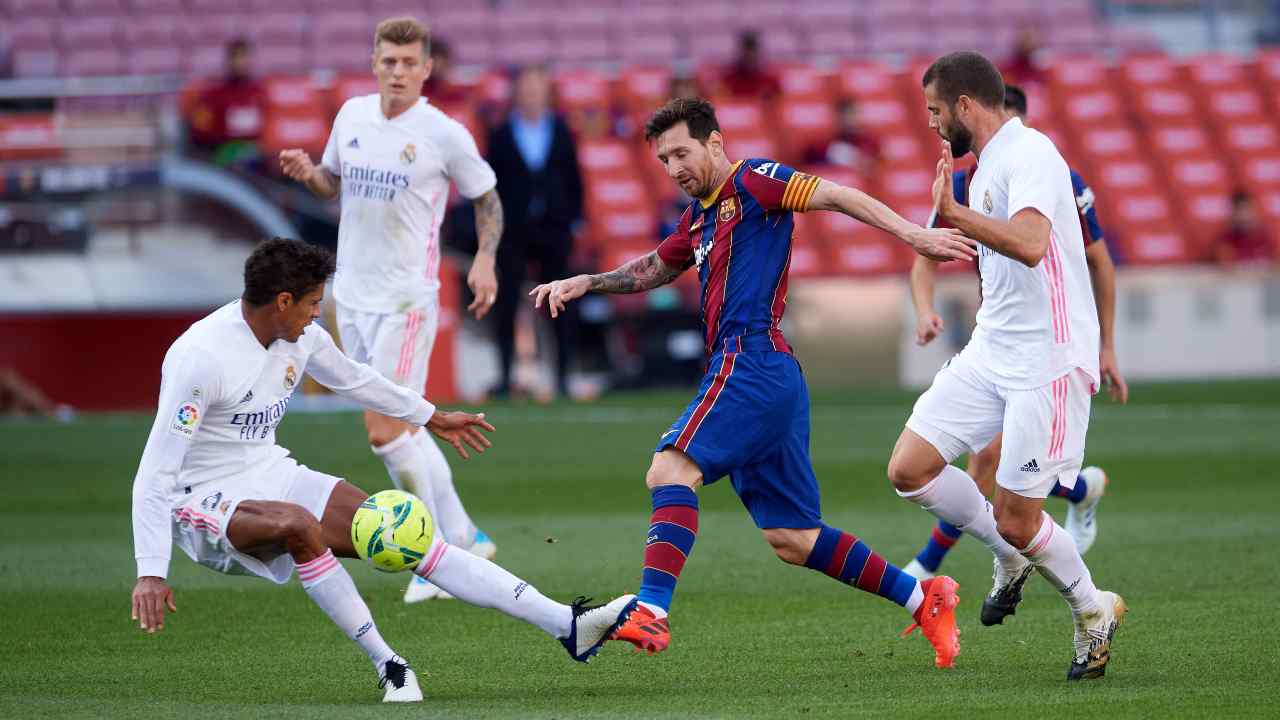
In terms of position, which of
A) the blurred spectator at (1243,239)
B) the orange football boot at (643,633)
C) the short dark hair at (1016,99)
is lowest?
the blurred spectator at (1243,239)

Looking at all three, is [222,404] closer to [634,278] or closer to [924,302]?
[634,278]

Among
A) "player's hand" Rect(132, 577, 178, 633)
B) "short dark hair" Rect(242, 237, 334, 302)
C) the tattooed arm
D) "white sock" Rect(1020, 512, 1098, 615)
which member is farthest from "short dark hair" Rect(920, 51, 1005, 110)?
"player's hand" Rect(132, 577, 178, 633)

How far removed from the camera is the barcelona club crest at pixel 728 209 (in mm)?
5902

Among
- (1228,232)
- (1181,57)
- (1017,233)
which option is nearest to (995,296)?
(1017,233)

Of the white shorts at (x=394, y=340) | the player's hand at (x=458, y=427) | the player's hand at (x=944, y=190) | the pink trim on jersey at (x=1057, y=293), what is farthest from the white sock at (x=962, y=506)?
the white shorts at (x=394, y=340)

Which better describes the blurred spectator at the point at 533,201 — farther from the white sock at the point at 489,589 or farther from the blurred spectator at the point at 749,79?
the white sock at the point at 489,589

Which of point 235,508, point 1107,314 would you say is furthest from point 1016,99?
point 235,508

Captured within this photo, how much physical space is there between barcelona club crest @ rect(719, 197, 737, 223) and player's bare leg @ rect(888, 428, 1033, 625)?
99 cm

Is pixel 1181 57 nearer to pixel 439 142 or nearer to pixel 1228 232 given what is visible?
pixel 1228 232

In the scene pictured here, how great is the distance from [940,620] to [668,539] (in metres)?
0.99

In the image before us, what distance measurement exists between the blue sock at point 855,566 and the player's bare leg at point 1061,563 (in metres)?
0.41

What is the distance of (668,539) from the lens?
574 cm

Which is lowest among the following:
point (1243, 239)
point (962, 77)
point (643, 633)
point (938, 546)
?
point (1243, 239)

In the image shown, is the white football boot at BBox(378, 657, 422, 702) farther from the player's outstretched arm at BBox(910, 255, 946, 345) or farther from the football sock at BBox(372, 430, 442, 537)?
the player's outstretched arm at BBox(910, 255, 946, 345)
